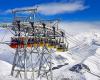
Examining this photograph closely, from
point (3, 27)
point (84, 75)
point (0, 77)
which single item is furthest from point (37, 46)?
point (84, 75)

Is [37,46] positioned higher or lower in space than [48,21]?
lower

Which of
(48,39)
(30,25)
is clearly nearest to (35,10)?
(30,25)

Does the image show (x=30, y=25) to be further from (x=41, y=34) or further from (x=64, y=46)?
(x=64, y=46)

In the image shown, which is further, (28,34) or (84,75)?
(84,75)

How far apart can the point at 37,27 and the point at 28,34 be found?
2.16 meters

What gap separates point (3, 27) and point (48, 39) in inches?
354

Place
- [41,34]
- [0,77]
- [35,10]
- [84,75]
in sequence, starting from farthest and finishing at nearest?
1. [84,75]
2. [41,34]
3. [35,10]
4. [0,77]

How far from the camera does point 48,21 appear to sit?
6856 cm

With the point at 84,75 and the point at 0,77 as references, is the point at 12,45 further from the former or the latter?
the point at 84,75

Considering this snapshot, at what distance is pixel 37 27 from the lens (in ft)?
224

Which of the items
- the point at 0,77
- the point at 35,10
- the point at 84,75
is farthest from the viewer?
the point at 84,75

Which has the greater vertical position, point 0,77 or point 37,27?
point 37,27

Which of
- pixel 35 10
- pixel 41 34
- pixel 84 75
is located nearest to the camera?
pixel 35 10

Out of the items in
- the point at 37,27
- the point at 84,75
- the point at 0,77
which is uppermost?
the point at 37,27
